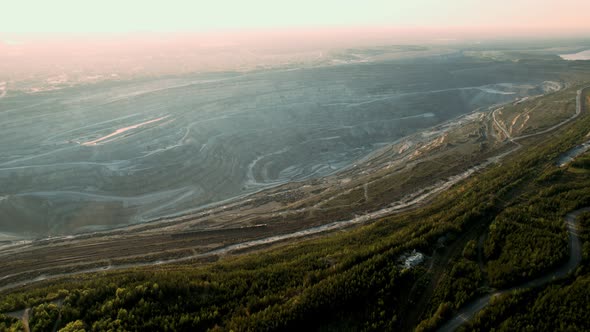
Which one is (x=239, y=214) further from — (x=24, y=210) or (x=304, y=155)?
(x=24, y=210)

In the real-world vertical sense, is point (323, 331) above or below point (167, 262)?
above

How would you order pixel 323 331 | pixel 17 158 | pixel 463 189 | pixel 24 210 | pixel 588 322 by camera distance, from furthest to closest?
pixel 17 158 → pixel 24 210 → pixel 463 189 → pixel 323 331 → pixel 588 322

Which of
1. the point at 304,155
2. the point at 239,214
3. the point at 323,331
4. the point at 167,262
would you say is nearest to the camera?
the point at 323,331

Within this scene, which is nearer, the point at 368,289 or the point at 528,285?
the point at 528,285

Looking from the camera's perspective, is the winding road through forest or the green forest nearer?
the green forest

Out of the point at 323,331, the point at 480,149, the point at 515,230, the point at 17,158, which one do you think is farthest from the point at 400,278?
the point at 17,158

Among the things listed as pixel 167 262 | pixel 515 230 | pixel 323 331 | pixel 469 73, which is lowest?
pixel 167 262

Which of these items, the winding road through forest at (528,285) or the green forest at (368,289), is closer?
the green forest at (368,289)

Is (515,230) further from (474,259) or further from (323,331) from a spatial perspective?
(323,331)

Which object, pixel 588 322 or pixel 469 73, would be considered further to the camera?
pixel 469 73
